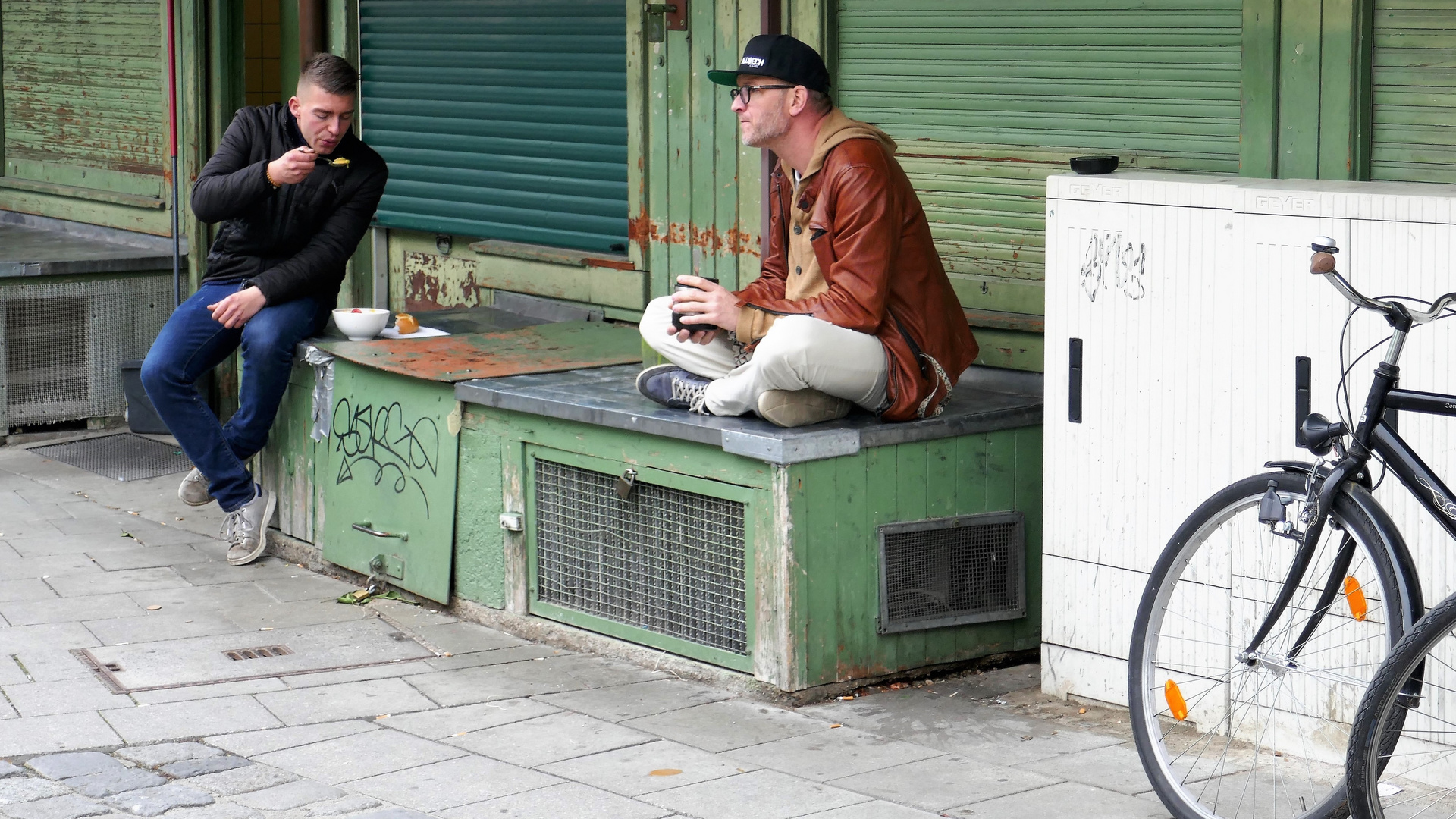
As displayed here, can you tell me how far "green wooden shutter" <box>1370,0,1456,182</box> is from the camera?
477 cm

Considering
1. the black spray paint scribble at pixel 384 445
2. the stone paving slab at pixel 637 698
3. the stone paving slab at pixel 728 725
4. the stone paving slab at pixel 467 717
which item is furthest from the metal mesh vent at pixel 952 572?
the black spray paint scribble at pixel 384 445

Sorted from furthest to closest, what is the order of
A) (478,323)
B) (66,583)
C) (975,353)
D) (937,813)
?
(478,323) < (66,583) < (975,353) < (937,813)

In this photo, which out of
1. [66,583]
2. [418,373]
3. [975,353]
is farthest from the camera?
[66,583]

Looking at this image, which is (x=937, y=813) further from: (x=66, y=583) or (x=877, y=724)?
(x=66, y=583)

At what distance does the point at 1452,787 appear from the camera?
4344 mm

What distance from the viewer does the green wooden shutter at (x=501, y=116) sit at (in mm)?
7516

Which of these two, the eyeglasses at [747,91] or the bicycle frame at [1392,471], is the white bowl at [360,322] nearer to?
the eyeglasses at [747,91]

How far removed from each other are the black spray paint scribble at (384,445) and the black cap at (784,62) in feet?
5.92

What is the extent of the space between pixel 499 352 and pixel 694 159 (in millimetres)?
1109

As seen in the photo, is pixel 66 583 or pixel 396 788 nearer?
pixel 396 788

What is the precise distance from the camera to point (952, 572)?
5.50m

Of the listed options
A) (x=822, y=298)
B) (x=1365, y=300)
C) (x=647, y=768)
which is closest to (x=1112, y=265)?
(x=822, y=298)

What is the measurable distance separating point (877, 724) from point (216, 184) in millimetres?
3387

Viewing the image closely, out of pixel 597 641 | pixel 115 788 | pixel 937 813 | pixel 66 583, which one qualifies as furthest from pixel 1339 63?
pixel 66 583
